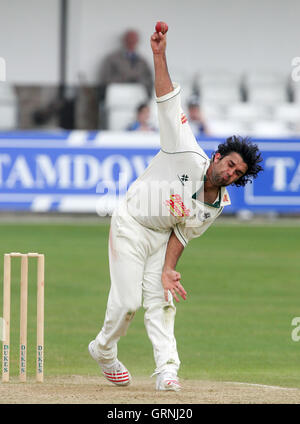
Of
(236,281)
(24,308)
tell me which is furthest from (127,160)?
(24,308)

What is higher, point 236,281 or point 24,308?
point 24,308

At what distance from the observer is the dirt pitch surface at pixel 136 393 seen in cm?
553

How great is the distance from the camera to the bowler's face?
18.8ft

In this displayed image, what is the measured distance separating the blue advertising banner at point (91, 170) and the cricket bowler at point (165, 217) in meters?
8.01

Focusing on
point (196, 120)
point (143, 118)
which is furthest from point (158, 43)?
point (196, 120)

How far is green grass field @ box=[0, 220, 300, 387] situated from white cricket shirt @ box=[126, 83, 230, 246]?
51.4 inches

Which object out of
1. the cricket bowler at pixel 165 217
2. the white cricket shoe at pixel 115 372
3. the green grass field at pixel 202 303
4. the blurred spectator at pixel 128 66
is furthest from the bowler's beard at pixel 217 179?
the blurred spectator at pixel 128 66

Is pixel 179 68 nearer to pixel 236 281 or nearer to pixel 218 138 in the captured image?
pixel 218 138

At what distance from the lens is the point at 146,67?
16.4 m

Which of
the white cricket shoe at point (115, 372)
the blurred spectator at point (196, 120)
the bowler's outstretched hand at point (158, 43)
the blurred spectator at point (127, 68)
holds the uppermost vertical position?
the bowler's outstretched hand at point (158, 43)

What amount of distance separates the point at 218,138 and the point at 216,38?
3885 millimetres

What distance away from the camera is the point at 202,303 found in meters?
9.55

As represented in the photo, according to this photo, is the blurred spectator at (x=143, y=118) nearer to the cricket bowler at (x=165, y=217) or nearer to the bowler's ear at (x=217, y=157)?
the cricket bowler at (x=165, y=217)

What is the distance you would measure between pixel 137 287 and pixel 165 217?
0.42 meters
